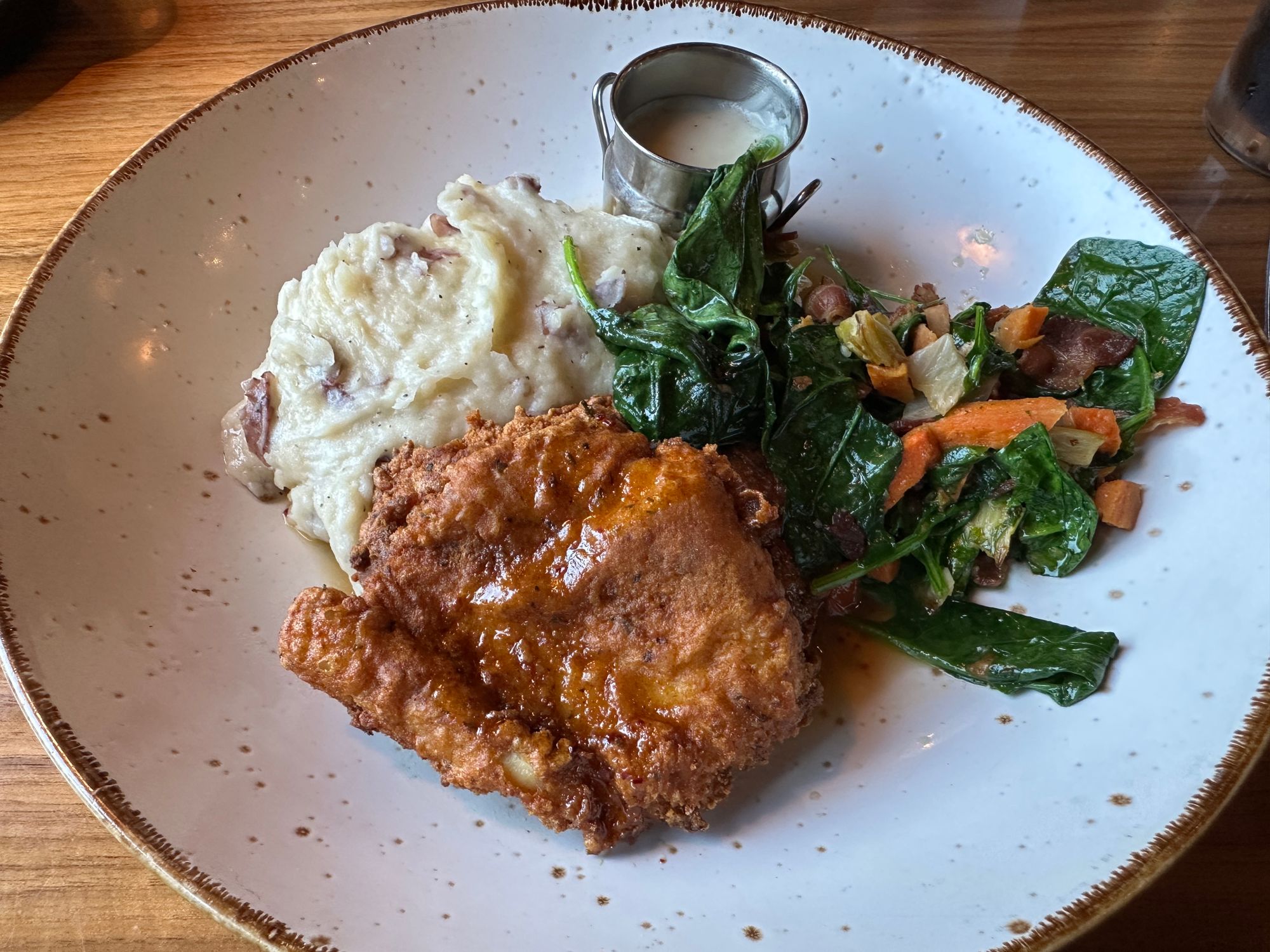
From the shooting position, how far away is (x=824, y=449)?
9.95ft

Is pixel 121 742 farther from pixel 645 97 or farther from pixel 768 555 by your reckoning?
pixel 645 97

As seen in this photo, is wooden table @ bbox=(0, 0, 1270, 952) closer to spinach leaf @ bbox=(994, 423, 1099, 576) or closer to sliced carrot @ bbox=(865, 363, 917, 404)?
spinach leaf @ bbox=(994, 423, 1099, 576)

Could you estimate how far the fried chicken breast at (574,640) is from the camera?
229 cm

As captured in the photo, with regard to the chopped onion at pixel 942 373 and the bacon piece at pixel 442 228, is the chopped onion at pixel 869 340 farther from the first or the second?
the bacon piece at pixel 442 228

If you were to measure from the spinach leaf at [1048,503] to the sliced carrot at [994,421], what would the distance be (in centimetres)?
4

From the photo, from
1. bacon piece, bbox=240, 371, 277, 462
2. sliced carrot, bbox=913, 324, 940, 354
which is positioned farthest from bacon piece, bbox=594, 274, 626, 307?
bacon piece, bbox=240, 371, 277, 462

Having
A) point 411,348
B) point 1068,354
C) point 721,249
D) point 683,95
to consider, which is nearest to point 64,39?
point 411,348

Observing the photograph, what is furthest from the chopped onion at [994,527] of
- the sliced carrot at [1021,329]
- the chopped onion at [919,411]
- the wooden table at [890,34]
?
the wooden table at [890,34]

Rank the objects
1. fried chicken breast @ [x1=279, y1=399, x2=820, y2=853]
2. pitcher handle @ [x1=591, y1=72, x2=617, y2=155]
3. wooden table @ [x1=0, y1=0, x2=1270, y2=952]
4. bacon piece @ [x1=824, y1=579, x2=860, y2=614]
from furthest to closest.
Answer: wooden table @ [x1=0, y1=0, x2=1270, y2=952]
pitcher handle @ [x1=591, y1=72, x2=617, y2=155]
bacon piece @ [x1=824, y1=579, x2=860, y2=614]
fried chicken breast @ [x1=279, y1=399, x2=820, y2=853]

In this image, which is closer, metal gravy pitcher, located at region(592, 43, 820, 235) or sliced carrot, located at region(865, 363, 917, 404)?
sliced carrot, located at region(865, 363, 917, 404)

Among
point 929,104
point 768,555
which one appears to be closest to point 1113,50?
point 929,104

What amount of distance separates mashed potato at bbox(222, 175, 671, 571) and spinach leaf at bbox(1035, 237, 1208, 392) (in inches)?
67.4

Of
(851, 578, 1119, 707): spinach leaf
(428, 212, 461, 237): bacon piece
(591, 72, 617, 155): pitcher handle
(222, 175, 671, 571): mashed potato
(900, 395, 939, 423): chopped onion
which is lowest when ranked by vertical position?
(851, 578, 1119, 707): spinach leaf

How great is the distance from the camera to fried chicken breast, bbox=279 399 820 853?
7.51ft
